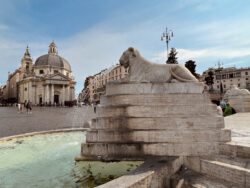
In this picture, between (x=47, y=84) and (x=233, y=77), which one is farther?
(x=233, y=77)

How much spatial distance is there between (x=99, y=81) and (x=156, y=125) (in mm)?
76651

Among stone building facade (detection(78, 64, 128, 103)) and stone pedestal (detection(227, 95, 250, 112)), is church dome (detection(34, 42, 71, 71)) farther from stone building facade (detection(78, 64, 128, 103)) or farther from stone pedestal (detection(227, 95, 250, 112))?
stone pedestal (detection(227, 95, 250, 112))

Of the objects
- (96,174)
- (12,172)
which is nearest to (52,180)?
(96,174)

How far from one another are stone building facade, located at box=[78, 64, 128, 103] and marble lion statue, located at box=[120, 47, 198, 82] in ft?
172

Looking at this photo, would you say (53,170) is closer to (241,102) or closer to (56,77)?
(241,102)

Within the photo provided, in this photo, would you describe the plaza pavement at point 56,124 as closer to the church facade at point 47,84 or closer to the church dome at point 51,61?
the church facade at point 47,84

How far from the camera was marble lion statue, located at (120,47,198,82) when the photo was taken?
371cm

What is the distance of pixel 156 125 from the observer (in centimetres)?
293

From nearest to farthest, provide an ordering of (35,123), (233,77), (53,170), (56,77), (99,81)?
1. (53,170)
2. (35,123)
3. (56,77)
4. (233,77)
5. (99,81)

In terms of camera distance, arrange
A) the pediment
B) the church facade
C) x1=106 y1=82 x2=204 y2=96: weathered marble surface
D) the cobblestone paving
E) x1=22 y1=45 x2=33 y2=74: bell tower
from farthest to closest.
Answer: x1=22 y1=45 x2=33 y2=74: bell tower < the church facade < the pediment < the cobblestone paving < x1=106 y1=82 x2=204 y2=96: weathered marble surface

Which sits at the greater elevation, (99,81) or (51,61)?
(51,61)

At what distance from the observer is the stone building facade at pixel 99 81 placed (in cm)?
6070

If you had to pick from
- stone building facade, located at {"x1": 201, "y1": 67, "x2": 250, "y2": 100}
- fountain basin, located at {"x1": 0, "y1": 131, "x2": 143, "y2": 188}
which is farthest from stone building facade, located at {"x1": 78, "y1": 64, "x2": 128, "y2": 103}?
fountain basin, located at {"x1": 0, "y1": 131, "x2": 143, "y2": 188}

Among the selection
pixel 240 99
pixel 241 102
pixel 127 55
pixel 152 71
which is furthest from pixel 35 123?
pixel 241 102
